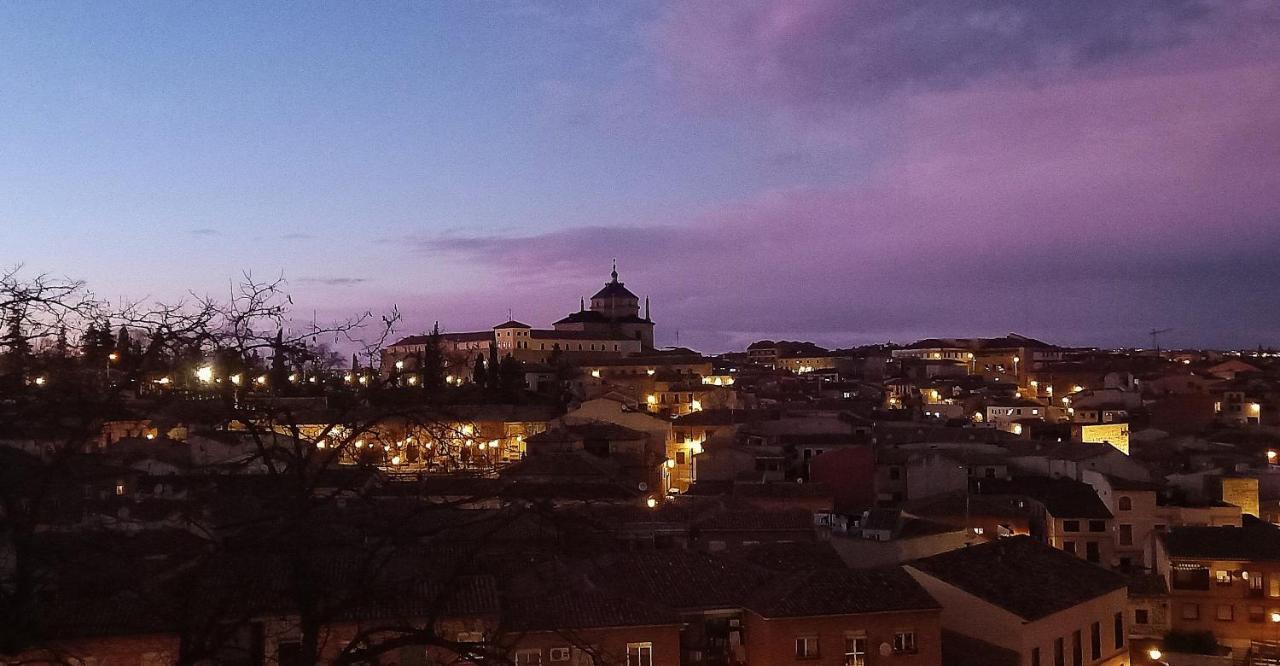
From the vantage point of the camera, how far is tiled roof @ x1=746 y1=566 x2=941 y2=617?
47.7 ft

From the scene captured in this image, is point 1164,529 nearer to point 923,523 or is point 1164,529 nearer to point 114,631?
point 923,523

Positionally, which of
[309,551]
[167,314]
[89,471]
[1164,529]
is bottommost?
[1164,529]

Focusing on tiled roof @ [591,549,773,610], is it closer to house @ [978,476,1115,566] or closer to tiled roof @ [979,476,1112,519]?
house @ [978,476,1115,566]

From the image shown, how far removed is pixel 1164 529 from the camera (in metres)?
24.3

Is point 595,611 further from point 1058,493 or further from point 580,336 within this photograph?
point 580,336

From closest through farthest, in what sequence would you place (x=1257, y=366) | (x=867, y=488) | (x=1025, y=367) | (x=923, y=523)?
1. (x=923, y=523)
2. (x=867, y=488)
3. (x=1257, y=366)
4. (x=1025, y=367)

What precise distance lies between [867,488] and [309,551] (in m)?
24.6

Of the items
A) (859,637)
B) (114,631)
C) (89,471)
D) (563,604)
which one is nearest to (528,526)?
(563,604)

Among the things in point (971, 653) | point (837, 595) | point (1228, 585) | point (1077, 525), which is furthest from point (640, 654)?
point (1077, 525)

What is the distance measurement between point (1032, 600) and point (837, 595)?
3385 millimetres

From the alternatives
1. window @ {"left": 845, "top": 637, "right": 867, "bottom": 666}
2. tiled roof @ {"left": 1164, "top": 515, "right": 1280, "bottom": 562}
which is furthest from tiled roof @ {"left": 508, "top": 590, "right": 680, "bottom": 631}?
tiled roof @ {"left": 1164, "top": 515, "right": 1280, "bottom": 562}

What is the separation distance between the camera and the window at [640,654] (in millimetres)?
13781

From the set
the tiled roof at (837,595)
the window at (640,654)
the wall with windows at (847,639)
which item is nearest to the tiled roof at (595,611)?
the window at (640,654)

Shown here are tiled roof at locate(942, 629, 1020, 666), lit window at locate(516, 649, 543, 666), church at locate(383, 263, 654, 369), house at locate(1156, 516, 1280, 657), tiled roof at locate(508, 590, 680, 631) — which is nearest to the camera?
tiled roof at locate(508, 590, 680, 631)
